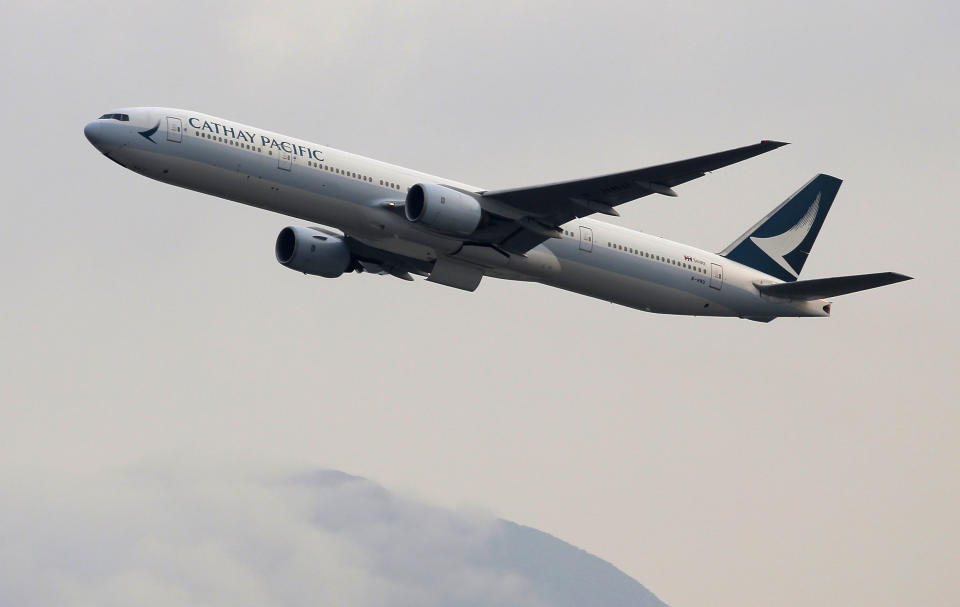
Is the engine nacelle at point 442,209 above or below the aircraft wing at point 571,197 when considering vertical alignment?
below

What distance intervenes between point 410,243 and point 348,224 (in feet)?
8.37

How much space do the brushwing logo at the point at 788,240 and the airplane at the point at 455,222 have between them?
113 centimetres

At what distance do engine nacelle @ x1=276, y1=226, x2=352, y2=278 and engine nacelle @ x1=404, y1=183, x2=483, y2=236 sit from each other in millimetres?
7913

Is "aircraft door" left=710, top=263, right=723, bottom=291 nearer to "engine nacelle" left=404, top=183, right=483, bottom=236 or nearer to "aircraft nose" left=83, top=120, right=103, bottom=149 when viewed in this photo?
"engine nacelle" left=404, top=183, right=483, bottom=236

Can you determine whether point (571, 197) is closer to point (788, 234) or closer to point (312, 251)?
point (312, 251)

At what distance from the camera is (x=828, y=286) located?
176 feet

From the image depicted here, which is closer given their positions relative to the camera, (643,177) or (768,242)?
(643,177)

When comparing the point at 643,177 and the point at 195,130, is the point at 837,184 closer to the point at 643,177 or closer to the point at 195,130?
the point at 643,177

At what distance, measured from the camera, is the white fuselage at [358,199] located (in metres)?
44.9

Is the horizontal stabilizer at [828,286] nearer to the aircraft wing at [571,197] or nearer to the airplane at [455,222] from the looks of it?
the airplane at [455,222]

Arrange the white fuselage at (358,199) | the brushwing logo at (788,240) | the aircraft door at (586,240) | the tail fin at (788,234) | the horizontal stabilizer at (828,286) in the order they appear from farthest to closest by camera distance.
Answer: the brushwing logo at (788,240), the tail fin at (788,234), the aircraft door at (586,240), the horizontal stabilizer at (828,286), the white fuselage at (358,199)

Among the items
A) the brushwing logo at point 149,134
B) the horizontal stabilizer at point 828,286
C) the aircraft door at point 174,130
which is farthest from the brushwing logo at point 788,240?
the brushwing logo at point 149,134

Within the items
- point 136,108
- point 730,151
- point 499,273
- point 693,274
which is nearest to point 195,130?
point 136,108

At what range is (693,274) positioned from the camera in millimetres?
54656
